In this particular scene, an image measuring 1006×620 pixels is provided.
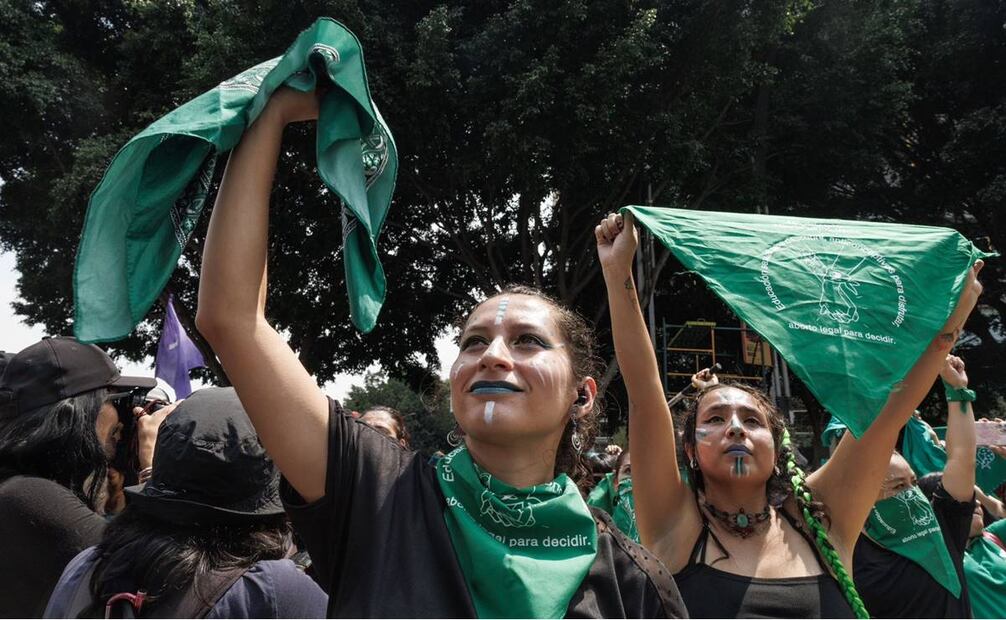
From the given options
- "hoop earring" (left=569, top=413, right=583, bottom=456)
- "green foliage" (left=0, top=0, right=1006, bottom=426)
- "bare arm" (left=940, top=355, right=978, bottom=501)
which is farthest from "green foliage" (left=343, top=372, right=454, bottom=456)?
"hoop earring" (left=569, top=413, right=583, bottom=456)

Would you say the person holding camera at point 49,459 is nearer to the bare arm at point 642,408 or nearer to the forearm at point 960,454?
the bare arm at point 642,408

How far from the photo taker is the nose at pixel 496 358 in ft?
6.05

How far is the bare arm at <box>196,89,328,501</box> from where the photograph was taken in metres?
1.51

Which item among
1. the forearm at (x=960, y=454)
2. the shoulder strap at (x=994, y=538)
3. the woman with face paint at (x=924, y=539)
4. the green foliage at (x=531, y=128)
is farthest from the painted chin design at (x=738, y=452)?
the green foliage at (x=531, y=128)

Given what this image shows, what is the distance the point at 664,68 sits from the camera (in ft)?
40.0

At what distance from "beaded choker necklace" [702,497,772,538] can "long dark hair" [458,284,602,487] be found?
1.91 ft

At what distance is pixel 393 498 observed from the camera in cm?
158

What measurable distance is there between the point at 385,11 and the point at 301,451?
450 inches

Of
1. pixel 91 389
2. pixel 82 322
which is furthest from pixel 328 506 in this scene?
pixel 91 389

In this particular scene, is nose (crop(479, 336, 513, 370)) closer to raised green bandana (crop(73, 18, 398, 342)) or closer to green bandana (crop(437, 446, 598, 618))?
green bandana (crop(437, 446, 598, 618))

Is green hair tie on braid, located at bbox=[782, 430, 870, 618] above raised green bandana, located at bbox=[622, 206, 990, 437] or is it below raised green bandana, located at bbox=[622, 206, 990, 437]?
below

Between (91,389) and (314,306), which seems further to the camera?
(314,306)

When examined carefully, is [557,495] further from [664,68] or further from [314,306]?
[314,306]

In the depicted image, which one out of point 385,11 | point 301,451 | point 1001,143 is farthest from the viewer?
point 1001,143
